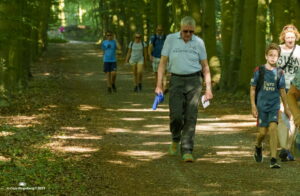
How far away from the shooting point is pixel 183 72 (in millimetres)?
9766

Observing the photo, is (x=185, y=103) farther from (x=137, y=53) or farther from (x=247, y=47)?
(x=137, y=53)

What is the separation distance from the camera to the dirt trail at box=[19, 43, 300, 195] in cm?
806

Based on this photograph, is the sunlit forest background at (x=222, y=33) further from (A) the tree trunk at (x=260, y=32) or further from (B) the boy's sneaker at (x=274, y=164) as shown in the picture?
(B) the boy's sneaker at (x=274, y=164)

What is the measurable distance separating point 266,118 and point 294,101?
83cm

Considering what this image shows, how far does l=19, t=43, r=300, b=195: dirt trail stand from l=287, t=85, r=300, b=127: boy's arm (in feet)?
2.58

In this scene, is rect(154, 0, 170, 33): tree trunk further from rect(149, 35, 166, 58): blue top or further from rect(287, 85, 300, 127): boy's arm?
rect(287, 85, 300, 127): boy's arm

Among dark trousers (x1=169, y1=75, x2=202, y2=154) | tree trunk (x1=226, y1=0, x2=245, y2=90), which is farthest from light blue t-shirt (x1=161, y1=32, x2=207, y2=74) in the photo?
tree trunk (x1=226, y1=0, x2=245, y2=90)

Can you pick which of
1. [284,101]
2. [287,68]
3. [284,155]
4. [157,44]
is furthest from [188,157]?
[157,44]

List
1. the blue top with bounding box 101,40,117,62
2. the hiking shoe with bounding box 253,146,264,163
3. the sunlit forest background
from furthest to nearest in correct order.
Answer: the blue top with bounding box 101,40,117,62 < the sunlit forest background < the hiking shoe with bounding box 253,146,264,163

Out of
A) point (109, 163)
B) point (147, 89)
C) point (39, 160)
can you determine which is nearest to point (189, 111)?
point (109, 163)

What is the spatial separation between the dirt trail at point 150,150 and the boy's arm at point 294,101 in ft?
2.58

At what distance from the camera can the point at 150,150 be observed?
1094cm

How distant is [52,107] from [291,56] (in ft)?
30.8

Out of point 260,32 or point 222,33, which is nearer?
point 260,32
